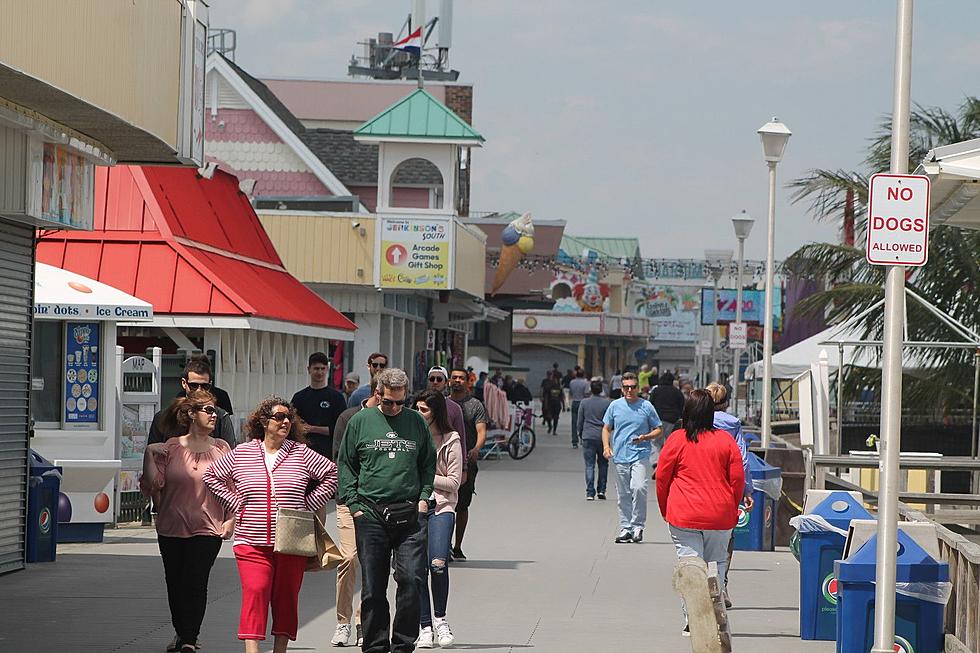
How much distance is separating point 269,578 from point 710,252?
113ft

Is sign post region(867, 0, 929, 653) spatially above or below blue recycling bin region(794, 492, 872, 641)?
above

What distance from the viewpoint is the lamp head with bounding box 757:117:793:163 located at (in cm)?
2436

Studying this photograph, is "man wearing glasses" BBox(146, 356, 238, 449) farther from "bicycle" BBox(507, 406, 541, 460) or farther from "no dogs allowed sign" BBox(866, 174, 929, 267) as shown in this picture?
"bicycle" BBox(507, 406, 541, 460)

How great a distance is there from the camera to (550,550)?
16.7 m

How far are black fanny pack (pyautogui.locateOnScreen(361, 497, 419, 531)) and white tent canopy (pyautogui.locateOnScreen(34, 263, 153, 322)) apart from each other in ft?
23.7

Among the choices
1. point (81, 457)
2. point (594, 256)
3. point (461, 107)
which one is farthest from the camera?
point (594, 256)

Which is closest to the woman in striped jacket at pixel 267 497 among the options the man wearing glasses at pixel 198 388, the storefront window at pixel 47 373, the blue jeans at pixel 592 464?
the man wearing glasses at pixel 198 388

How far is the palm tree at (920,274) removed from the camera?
24.9 metres

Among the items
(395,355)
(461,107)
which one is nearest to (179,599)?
(395,355)

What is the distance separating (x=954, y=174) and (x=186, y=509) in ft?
17.3

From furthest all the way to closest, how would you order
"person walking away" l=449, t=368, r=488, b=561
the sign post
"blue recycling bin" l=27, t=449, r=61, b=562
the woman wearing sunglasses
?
"person walking away" l=449, t=368, r=488, b=561 → "blue recycling bin" l=27, t=449, r=61, b=562 → the woman wearing sunglasses → the sign post

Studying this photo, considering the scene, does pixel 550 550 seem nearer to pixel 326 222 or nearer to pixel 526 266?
pixel 326 222

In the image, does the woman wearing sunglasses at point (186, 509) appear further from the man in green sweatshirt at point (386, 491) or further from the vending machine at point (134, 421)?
the vending machine at point (134, 421)

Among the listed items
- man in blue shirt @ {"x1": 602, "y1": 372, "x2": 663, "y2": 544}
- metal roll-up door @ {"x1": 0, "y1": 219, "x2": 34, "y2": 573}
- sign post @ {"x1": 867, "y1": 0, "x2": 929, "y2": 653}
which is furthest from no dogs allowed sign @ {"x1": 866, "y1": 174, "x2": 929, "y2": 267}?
man in blue shirt @ {"x1": 602, "y1": 372, "x2": 663, "y2": 544}
